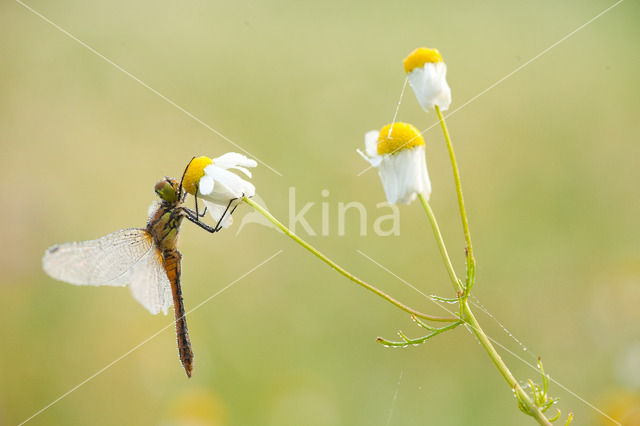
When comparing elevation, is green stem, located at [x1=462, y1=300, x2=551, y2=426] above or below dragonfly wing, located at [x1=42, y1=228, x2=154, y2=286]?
below

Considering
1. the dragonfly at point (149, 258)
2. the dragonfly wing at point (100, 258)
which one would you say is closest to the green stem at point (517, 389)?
the dragonfly at point (149, 258)

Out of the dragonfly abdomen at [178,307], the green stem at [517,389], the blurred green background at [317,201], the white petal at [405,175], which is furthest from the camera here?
the blurred green background at [317,201]

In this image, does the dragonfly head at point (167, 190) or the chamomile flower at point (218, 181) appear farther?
the dragonfly head at point (167, 190)

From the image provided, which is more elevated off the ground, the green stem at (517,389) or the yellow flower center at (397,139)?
the yellow flower center at (397,139)

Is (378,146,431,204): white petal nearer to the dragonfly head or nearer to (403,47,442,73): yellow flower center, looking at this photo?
(403,47,442,73): yellow flower center

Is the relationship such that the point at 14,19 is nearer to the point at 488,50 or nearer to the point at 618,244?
the point at 488,50

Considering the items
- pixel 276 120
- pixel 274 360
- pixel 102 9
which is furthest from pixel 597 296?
pixel 102 9

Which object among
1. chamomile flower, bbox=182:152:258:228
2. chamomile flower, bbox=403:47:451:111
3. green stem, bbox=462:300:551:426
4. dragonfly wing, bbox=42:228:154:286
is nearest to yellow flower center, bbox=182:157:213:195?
chamomile flower, bbox=182:152:258:228

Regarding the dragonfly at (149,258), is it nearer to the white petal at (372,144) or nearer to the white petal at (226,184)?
the white petal at (226,184)
